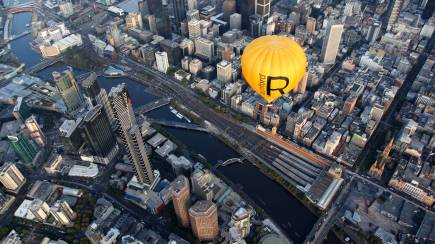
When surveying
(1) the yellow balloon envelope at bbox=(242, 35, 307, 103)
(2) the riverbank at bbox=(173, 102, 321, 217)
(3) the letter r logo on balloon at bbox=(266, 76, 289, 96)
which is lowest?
(2) the riverbank at bbox=(173, 102, 321, 217)

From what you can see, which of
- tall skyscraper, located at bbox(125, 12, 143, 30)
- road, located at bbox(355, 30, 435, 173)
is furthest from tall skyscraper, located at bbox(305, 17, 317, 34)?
tall skyscraper, located at bbox(125, 12, 143, 30)

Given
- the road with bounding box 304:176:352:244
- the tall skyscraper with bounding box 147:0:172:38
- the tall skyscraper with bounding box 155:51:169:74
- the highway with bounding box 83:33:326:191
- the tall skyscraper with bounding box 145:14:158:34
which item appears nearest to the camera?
the road with bounding box 304:176:352:244

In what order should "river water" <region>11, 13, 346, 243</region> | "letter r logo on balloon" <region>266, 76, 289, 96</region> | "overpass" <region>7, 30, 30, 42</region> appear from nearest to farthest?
"letter r logo on balloon" <region>266, 76, 289, 96</region>
"river water" <region>11, 13, 346, 243</region>
"overpass" <region>7, 30, 30, 42</region>

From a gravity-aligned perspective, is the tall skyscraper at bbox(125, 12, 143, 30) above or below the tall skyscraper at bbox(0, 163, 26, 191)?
above

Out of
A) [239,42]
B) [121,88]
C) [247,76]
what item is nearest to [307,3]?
[239,42]

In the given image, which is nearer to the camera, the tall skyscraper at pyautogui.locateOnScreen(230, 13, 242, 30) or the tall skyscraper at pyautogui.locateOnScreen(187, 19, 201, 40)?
the tall skyscraper at pyautogui.locateOnScreen(187, 19, 201, 40)

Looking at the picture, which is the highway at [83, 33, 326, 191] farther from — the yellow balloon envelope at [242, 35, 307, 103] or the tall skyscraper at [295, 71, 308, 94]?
the yellow balloon envelope at [242, 35, 307, 103]
